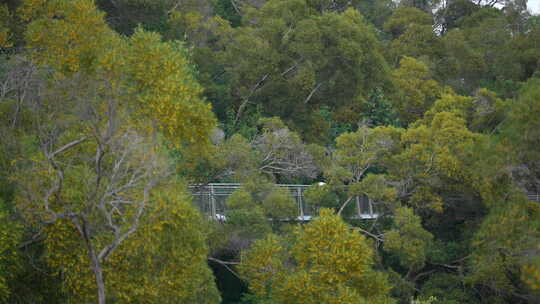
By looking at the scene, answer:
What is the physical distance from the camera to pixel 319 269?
1559 cm

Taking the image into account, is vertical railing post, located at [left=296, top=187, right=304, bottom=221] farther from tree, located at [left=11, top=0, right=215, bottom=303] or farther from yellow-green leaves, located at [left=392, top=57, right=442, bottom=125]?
yellow-green leaves, located at [left=392, top=57, right=442, bottom=125]

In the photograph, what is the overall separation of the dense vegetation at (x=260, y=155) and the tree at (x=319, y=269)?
1.8 inches

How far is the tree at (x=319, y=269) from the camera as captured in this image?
15.5 m

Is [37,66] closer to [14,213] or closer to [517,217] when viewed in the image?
[14,213]

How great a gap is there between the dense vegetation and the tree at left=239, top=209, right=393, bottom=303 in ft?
0.15

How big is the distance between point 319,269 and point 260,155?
4.80 m

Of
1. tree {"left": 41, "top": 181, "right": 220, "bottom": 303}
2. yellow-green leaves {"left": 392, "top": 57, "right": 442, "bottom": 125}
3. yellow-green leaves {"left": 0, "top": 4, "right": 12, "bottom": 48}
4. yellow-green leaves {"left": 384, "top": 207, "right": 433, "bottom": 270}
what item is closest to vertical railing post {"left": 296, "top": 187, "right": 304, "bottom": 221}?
yellow-green leaves {"left": 384, "top": 207, "right": 433, "bottom": 270}

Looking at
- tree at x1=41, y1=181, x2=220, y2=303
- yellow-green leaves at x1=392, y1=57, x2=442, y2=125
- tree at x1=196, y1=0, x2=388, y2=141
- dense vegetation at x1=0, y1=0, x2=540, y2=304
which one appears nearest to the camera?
tree at x1=41, y1=181, x2=220, y2=303

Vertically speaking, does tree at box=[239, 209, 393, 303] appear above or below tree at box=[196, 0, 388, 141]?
below

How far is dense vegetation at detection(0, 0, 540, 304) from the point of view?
1162 cm

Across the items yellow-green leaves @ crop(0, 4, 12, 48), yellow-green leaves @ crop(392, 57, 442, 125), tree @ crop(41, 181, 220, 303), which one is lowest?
tree @ crop(41, 181, 220, 303)

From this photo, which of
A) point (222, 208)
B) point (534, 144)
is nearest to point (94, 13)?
point (222, 208)

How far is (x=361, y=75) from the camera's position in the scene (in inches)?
1016

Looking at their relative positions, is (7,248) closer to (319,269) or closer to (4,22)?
(4,22)
